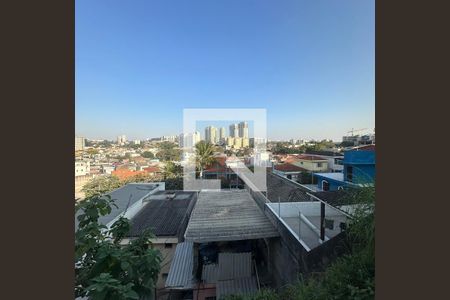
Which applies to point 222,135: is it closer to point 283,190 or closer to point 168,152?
point 168,152

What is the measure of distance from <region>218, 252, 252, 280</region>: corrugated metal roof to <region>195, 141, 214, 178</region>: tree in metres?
6.87

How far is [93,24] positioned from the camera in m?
3.34

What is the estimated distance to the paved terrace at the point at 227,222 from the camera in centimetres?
336

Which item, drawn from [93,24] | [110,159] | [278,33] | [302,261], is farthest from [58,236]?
[278,33]

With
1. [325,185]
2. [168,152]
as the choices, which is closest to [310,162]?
[325,185]

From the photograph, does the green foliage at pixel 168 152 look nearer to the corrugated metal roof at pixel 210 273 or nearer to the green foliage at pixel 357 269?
the corrugated metal roof at pixel 210 273

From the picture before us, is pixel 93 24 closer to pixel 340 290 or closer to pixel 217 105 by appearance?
pixel 217 105

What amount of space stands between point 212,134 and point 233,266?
5.75 m

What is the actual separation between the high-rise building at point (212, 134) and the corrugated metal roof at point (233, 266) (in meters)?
5.05

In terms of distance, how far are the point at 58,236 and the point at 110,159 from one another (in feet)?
16.2

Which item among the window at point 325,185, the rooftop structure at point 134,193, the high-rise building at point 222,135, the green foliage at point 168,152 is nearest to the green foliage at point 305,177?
the window at point 325,185

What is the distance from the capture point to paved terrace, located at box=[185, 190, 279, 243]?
3.36 m

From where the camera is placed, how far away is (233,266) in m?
3.58

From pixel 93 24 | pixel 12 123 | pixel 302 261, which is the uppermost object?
pixel 93 24
